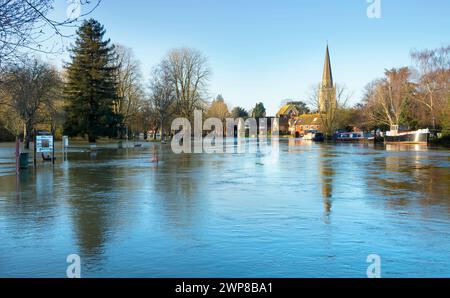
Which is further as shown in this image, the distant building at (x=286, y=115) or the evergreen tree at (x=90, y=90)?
the distant building at (x=286, y=115)

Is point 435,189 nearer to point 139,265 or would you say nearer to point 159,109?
point 139,265

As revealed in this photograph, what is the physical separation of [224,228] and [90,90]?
51.8 meters

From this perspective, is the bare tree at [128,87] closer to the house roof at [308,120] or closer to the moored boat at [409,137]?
the moored boat at [409,137]

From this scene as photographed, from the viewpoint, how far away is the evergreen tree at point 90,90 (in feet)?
185

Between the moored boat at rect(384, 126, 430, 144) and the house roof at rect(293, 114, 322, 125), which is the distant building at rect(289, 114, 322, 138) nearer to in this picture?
the house roof at rect(293, 114, 322, 125)

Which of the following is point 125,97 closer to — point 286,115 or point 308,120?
point 308,120

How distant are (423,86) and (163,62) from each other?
133 ft

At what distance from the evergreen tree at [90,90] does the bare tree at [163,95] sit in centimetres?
852

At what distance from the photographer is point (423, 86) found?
70.9 metres

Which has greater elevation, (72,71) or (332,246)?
(72,71)

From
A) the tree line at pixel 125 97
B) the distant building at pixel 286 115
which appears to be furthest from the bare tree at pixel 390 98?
the distant building at pixel 286 115

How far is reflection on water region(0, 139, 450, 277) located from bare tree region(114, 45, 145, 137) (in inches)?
2214
